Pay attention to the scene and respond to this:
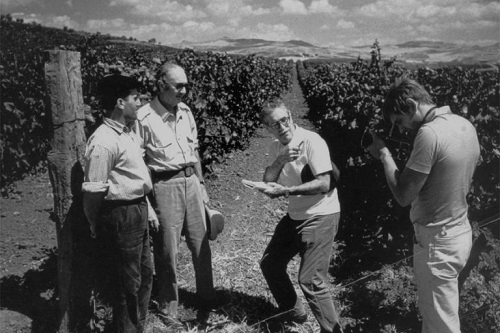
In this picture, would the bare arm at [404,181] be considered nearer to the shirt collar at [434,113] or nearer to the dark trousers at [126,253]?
the shirt collar at [434,113]

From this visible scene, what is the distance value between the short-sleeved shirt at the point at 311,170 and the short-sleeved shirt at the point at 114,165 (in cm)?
104

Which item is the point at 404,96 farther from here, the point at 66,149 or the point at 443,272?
the point at 66,149

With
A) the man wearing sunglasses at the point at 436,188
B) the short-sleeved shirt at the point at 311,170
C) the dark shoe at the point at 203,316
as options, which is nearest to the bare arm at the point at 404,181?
the man wearing sunglasses at the point at 436,188

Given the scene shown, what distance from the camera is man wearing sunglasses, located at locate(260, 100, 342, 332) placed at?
123 inches

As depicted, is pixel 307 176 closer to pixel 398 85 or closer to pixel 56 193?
pixel 398 85

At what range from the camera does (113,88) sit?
2.89 m

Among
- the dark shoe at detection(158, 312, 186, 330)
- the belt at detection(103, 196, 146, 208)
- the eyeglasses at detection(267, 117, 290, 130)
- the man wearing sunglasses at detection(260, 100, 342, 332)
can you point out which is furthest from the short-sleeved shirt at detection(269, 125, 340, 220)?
the dark shoe at detection(158, 312, 186, 330)

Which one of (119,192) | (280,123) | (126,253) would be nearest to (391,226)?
(280,123)

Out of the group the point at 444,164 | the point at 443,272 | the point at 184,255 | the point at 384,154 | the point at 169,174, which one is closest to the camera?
the point at 444,164

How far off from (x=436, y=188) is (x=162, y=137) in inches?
81.2

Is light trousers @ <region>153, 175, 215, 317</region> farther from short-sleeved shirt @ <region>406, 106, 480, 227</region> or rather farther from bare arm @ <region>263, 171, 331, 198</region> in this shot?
short-sleeved shirt @ <region>406, 106, 480, 227</region>

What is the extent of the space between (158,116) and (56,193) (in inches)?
38.8

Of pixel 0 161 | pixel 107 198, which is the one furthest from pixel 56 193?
pixel 0 161

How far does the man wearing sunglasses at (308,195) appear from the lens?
3.14m
